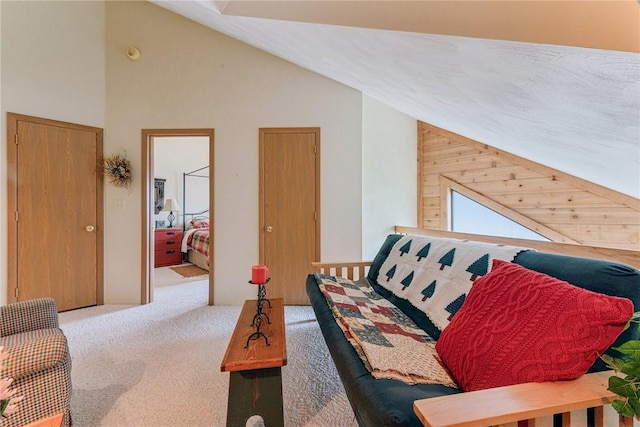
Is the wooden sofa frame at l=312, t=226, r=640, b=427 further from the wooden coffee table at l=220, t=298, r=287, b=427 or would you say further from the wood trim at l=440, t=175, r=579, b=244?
the wood trim at l=440, t=175, r=579, b=244

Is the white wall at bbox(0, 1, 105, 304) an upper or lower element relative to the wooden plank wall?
upper

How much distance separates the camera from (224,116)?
300cm

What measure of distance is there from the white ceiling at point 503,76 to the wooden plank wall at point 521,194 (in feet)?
0.68

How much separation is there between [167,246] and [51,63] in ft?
10.3

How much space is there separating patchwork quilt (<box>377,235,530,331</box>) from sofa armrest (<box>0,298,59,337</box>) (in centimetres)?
204

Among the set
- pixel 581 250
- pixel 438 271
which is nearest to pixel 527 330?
pixel 438 271

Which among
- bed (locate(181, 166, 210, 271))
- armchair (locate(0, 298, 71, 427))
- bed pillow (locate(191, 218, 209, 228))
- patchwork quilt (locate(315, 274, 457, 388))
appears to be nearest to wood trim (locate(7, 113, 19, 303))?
armchair (locate(0, 298, 71, 427))

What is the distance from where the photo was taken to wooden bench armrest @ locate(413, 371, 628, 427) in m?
0.65

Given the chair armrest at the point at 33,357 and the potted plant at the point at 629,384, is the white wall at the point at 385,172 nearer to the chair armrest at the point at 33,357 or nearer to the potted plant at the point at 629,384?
the potted plant at the point at 629,384

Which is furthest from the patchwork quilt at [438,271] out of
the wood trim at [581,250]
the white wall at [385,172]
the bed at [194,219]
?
the bed at [194,219]

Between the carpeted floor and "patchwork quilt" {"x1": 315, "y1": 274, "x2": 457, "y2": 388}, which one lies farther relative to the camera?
the carpeted floor

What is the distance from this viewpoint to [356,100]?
9.75 feet

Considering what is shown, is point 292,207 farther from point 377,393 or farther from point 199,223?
point 199,223

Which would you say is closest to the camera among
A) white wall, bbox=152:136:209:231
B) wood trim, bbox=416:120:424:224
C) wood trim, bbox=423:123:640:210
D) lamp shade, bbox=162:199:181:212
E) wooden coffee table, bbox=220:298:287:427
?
wooden coffee table, bbox=220:298:287:427
